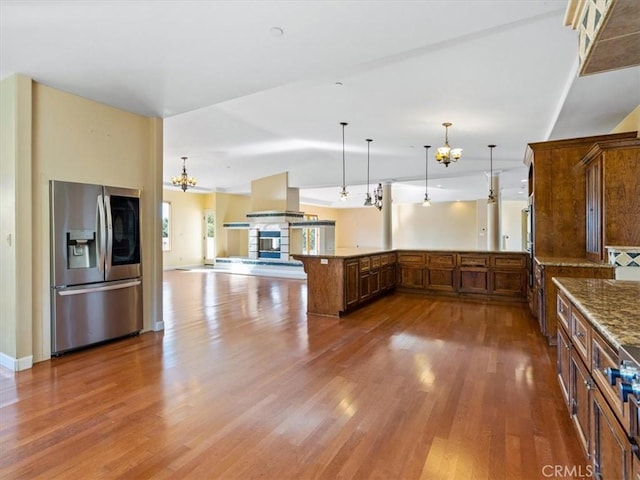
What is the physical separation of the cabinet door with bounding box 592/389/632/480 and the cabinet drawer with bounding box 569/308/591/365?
21cm

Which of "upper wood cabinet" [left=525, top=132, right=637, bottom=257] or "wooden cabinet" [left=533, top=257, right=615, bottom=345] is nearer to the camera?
"wooden cabinet" [left=533, top=257, right=615, bottom=345]

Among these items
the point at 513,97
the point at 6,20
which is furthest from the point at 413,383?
the point at 6,20

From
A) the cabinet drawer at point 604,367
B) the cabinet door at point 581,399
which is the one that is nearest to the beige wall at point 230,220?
the cabinet door at point 581,399

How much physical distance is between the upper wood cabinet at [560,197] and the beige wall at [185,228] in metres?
10.7

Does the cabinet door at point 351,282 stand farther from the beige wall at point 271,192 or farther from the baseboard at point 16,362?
the beige wall at point 271,192

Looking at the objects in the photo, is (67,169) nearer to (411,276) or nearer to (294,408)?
(294,408)

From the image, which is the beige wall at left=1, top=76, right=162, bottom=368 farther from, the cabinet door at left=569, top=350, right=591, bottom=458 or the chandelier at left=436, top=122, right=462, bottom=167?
the cabinet door at left=569, top=350, right=591, bottom=458

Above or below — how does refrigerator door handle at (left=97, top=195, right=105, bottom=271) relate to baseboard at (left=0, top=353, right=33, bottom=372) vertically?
above

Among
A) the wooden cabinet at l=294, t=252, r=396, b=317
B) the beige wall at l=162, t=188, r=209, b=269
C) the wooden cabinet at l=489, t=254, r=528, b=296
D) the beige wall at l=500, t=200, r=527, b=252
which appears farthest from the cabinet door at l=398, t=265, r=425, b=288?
the beige wall at l=500, t=200, r=527, b=252

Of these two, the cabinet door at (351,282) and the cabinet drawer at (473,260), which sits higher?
the cabinet drawer at (473,260)

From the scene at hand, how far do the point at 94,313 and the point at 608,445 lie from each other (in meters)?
4.20

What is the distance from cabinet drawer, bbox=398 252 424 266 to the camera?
22.3 feet

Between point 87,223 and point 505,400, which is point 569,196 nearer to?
point 505,400

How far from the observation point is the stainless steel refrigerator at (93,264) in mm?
3463
